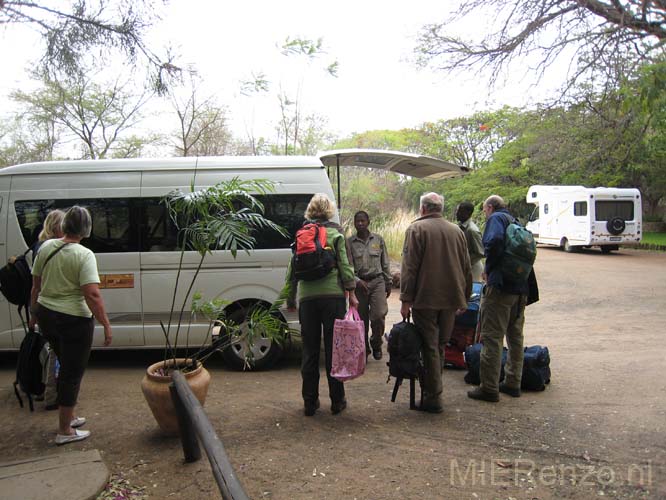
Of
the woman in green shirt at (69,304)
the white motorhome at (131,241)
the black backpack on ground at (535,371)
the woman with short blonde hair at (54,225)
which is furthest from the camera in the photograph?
the white motorhome at (131,241)

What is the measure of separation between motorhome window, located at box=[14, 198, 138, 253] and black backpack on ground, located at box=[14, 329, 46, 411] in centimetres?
148

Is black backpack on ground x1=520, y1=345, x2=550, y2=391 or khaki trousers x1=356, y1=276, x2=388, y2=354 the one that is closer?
black backpack on ground x1=520, y1=345, x2=550, y2=391

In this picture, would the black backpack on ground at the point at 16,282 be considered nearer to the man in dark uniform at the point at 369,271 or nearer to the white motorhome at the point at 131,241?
the white motorhome at the point at 131,241

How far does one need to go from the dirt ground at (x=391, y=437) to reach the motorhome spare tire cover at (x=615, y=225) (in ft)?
47.5

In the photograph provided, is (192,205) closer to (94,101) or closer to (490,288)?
(490,288)

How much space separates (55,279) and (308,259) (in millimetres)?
1781

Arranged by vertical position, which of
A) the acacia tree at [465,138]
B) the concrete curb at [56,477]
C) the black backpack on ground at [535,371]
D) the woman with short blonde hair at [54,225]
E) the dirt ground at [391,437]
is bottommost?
the dirt ground at [391,437]

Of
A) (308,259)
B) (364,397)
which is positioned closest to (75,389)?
(308,259)

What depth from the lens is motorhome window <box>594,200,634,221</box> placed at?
746 inches

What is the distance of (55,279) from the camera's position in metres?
3.62

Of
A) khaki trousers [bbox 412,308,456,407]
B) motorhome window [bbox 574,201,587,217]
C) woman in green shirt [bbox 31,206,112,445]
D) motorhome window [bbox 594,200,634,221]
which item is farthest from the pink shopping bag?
motorhome window [bbox 574,201,587,217]

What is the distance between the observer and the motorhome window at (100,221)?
5.47 metres

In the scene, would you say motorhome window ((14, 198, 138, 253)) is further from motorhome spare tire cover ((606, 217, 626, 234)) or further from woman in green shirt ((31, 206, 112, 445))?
motorhome spare tire cover ((606, 217, 626, 234))

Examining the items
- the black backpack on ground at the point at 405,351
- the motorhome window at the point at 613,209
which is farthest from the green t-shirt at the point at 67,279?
the motorhome window at the point at 613,209
